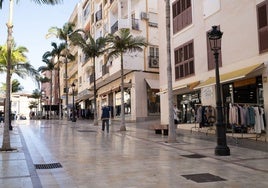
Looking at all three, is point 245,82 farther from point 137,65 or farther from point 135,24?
point 135,24

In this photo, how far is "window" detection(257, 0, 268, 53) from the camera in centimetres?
1505

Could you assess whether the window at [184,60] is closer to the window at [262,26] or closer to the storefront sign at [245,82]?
the storefront sign at [245,82]

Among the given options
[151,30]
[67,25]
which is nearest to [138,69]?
[151,30]

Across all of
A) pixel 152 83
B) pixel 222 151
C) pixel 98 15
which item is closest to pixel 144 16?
pixel 152 83

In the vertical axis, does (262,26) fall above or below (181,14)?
below

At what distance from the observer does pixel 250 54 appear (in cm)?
1603

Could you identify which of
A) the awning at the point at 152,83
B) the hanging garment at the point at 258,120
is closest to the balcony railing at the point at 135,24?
the awning at the point at 152,83

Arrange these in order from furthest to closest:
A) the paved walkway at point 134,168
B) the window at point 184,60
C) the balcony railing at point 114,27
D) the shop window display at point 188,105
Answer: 1. the balcony railing at point 114,27
2. the shop window display at point 188,105
3. the window at point 184,60
4. the paved walkway at point 134,168

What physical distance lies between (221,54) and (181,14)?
5779 millimetres

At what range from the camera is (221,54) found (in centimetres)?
1858

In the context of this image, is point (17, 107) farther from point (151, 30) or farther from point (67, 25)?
point (151, 30)

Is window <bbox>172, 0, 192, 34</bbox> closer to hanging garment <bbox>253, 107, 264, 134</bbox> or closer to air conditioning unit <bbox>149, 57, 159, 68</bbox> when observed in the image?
hanging garment <bbox>253, 107, 264, 134</bbox>

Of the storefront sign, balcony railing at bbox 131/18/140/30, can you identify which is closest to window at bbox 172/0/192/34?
the storefront sign

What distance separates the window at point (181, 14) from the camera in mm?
22266
